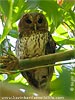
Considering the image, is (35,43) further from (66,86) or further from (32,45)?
(66,86)

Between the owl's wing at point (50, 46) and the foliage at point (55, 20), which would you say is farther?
the owl's wing at point (50, 46)

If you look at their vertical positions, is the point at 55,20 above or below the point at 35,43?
above

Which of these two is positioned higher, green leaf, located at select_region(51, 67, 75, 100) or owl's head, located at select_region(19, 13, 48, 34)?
owl's head, located at select_region(19, 13, 48, 34)

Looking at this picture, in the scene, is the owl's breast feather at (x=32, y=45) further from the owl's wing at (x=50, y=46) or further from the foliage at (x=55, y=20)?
the foliage at (x=55, y=20)

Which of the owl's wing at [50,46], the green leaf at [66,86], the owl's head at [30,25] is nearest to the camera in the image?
the green leaf at [66,86]

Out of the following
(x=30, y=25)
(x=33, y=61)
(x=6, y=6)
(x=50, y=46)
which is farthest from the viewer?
(x=30, y=25)

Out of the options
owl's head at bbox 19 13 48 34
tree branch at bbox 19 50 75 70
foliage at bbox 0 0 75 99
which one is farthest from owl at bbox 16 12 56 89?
tree branch at bbox 19 50 75 70

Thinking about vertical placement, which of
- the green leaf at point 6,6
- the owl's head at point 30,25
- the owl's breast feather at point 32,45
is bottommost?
the owl's breast feather at point 32,45

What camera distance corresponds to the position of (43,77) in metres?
0.95

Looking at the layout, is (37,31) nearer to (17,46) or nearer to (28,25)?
(28,25)

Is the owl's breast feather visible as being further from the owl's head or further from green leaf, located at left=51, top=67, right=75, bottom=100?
green leaf, located at left=51, top=67, right=75, bottom=100

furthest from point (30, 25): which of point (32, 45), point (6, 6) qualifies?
point (6, 6)

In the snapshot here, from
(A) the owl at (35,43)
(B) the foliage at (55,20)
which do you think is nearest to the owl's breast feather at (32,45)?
(A) the owl at (35,43)

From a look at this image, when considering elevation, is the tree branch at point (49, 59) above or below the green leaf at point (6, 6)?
below
